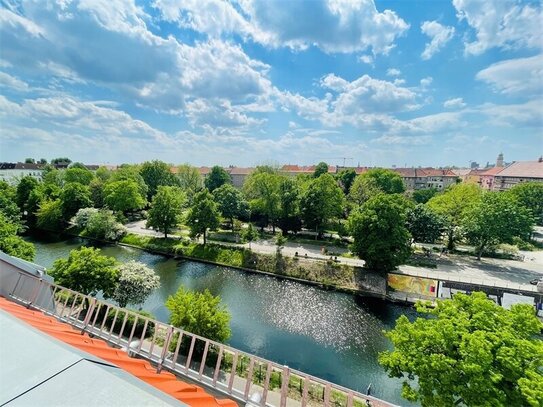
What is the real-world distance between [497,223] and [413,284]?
14.2m

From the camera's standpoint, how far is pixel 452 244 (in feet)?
115

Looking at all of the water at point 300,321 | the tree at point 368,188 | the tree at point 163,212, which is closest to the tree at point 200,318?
the water at point 300,321

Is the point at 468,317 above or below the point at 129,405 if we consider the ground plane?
below

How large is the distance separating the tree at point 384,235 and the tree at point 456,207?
12.4m

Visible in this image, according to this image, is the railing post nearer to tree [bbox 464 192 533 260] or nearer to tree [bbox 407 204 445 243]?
tree [bbox 407 204 445 243]

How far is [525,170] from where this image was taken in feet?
211

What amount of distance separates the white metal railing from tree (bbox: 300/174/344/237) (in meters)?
23.9

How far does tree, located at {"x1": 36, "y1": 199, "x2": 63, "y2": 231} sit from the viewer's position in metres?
39.2

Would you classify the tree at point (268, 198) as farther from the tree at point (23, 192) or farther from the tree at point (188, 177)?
the tree at point (23, 192)

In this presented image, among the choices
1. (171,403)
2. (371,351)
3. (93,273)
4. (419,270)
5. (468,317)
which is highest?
(171,403)

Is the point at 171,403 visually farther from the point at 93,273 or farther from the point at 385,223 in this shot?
the point at 385,223

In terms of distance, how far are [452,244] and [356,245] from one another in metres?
17.2

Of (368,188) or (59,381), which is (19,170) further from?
(59,381)

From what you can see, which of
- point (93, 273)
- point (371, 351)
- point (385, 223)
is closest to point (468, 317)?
point (371, 351)
